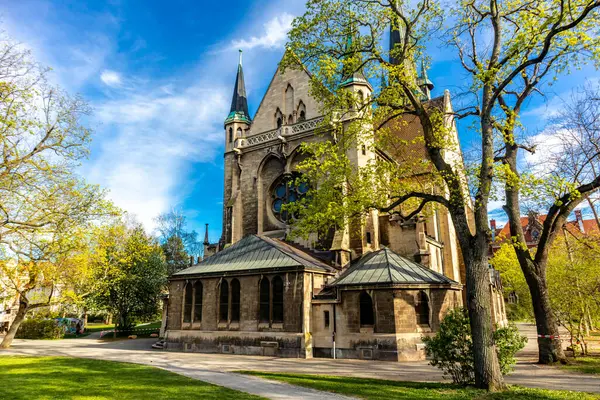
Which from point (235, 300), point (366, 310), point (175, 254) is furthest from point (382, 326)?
point (175, 254)

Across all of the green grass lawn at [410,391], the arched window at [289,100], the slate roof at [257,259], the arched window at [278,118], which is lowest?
the green grass lawn at [410,391]

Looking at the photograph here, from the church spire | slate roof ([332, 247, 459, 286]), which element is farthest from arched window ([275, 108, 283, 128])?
the church spire

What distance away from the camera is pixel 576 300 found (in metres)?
16.6

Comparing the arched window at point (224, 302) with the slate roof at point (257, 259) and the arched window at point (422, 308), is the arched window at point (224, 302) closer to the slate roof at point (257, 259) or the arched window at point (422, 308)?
the slate roof at point (257, 259)

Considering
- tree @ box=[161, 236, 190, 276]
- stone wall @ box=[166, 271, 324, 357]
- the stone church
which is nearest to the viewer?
the stone church

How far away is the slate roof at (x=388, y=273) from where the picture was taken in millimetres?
17516

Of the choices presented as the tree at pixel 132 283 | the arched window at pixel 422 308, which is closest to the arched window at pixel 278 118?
the tree at pixel 132 283

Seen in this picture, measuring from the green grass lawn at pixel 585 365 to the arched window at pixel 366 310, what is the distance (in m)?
7.17

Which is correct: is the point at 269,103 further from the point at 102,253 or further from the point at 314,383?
the point at 314,383

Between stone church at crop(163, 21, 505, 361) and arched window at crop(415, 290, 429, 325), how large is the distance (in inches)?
1.8

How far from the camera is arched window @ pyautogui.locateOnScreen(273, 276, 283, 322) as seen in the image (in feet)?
62.9

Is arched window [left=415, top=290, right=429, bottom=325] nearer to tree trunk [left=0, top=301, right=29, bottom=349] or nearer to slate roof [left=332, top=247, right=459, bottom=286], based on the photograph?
slate roof [left=332, top=247, right=459, bottom=286]

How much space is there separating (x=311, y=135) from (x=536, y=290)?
16.3 metres

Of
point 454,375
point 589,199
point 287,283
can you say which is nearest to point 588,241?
point 589,199
